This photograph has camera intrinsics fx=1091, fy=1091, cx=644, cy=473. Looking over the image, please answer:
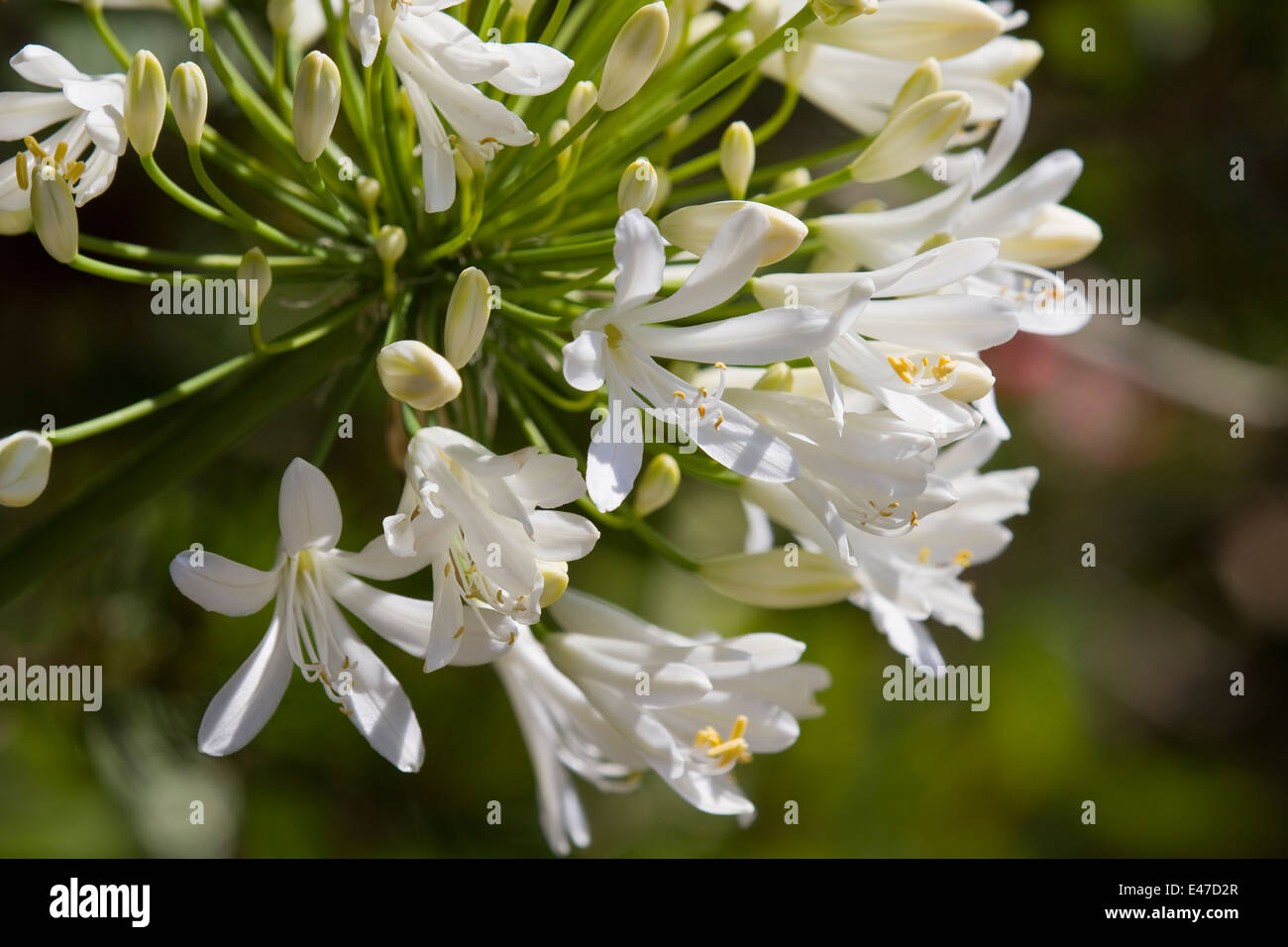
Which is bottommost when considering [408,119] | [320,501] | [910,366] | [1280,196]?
[320,501]

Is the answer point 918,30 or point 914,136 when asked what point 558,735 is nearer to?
point 914,136

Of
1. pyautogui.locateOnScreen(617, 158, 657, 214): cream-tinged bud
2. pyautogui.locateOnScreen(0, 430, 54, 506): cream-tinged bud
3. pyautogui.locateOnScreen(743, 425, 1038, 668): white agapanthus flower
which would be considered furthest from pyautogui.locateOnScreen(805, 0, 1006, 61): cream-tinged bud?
pyautogui.locateOnScreen(0, 430, 54, 506): cream-tinged bud

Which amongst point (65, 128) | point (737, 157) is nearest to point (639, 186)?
point (737, 157)

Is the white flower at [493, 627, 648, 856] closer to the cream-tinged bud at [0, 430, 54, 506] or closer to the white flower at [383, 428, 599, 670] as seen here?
the white flower at [383, 428, 599, 670]

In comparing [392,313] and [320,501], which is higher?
[392,313]

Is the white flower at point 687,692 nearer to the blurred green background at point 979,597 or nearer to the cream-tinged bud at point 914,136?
the blurred green background at point 979,597

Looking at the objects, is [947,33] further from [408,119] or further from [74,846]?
[74,846]
